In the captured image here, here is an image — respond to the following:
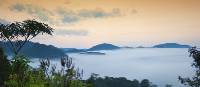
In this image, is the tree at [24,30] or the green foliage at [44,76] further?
the tree at [24,30]

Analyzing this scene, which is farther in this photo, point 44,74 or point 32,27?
point 32,27

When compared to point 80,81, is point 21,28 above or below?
above

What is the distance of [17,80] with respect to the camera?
18516 millimetres

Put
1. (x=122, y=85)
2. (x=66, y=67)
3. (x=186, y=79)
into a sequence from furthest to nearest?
1. (x=122, y=85)
2. (x=186, y=79)
3. (x=66, y=67)

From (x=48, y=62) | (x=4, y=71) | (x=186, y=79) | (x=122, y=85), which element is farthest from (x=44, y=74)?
(x=122, y=85)

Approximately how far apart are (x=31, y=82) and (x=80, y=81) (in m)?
2.23

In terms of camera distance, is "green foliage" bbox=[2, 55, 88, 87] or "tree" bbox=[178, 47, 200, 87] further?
"tree" bbox=[178, 47, 200, 87]

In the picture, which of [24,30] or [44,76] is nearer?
[44,76]

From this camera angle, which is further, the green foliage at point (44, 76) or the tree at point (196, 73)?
the tree at point (196, 73)

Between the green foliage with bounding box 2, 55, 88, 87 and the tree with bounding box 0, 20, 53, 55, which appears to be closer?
the green foliage with bounding box 2, 55, 88, 87

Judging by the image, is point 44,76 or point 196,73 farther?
point 196,73

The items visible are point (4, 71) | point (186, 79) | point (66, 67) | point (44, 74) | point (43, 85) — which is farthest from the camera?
point (4, 71)

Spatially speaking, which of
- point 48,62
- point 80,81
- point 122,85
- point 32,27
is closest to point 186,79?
point 80,81

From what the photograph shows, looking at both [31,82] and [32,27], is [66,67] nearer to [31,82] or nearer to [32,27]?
[31,82]
